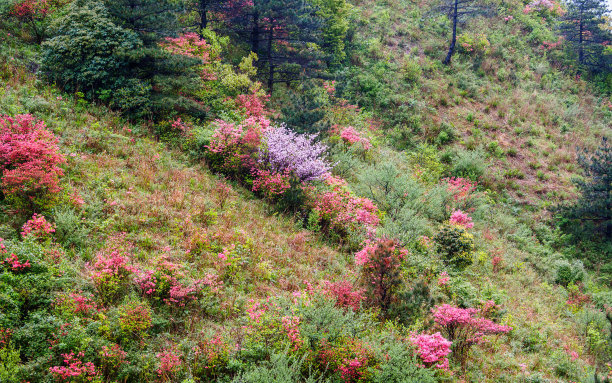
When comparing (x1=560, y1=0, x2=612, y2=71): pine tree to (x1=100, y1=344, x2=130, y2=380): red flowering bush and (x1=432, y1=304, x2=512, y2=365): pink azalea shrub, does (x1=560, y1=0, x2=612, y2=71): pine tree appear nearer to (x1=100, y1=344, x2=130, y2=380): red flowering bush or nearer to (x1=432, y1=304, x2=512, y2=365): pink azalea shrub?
(x1=432, y1=304, x2=512, y2=365): pink azalea shrub

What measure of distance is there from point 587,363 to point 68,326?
36.6 ft

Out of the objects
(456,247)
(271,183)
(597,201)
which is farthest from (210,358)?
(597,201)

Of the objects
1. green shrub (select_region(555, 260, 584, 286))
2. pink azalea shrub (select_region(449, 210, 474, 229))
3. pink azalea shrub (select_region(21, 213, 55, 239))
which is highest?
pink azalea shrub (select_region(21, 213, 55, 239))

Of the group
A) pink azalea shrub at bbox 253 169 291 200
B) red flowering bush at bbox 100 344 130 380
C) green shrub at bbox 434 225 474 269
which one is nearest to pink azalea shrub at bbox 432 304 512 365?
green shrub at bbox 434 225 474 269

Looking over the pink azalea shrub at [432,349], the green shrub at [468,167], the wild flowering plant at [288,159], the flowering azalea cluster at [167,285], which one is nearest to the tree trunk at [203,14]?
the wild flowering plant at [288,159]

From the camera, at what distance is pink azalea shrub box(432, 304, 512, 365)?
696cm

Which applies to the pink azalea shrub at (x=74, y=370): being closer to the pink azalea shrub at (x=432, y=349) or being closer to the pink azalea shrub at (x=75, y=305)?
the pink azalea shrub at (x=75, y=305)

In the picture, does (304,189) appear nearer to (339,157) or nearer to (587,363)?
(339,157)

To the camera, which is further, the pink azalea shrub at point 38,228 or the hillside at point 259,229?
the pink azalea shrub at point 38,228

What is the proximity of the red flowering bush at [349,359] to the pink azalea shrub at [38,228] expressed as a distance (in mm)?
5445

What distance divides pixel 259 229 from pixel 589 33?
32.9 meters

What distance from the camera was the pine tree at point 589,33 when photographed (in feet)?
84.5

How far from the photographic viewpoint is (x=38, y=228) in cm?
609

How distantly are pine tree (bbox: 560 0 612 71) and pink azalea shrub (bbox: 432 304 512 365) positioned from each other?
2910cm
